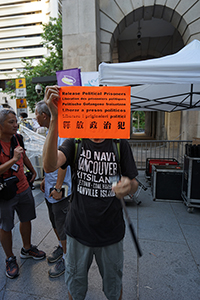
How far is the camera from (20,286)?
2.40m

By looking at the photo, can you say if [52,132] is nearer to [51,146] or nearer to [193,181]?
[51,146]

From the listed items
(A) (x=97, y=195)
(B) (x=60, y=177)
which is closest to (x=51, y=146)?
(A) (x=97, y=195)

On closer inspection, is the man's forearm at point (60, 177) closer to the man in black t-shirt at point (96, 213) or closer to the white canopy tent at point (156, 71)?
the man in black t-shirt at point (96, 213)

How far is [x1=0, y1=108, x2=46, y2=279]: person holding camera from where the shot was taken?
2449 mm

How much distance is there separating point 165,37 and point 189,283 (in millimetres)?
16238

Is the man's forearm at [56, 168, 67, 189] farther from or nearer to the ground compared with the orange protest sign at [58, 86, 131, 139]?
nearer to the ground

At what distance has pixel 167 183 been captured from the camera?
5.05 meters

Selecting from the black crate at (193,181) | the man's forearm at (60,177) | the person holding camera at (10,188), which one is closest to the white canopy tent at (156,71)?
the black crate at (193,181)

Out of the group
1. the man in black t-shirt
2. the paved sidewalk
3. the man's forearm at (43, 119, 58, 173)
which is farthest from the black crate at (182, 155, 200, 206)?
the man's forearm at (43, 119, 58, 173)

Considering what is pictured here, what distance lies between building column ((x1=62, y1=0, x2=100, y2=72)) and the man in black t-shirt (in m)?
7.19

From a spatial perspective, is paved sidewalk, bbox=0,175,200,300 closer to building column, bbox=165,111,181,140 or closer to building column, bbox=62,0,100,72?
building column, bbox=62,0,100,72

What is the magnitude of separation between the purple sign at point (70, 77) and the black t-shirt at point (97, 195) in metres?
3.84

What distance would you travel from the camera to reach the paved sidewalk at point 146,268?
90.0 inches

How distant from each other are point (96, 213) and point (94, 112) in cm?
83
